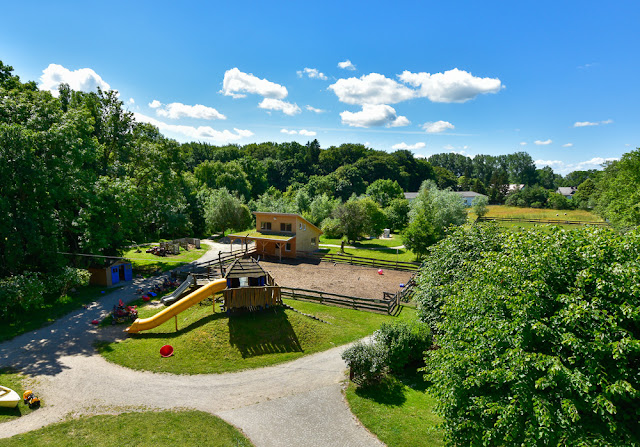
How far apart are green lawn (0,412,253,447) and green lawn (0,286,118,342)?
10670mm

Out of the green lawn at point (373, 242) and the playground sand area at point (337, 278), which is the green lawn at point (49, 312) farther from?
the green lawn at point (373, 242)

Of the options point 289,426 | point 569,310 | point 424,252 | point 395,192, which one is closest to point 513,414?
point 569,310

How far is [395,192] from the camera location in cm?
8056

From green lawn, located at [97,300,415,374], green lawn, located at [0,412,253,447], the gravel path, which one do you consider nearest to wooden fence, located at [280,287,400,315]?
green lawn, located at [97,300,415,374]

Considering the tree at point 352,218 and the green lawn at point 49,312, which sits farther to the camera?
the tree at point 352,218

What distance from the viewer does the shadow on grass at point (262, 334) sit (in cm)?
1731

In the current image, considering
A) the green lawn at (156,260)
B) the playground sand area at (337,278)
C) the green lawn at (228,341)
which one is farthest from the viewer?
the green lawn at (156,260)

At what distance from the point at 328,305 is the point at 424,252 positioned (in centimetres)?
1969

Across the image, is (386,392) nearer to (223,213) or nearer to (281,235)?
(281,235)

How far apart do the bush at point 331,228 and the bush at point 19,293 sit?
37125mm

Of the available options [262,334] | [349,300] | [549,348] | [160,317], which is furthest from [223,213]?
[549,348]

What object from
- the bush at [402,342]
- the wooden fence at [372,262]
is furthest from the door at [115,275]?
the bush at [402,342]

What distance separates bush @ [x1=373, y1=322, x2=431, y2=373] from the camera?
51.1ft

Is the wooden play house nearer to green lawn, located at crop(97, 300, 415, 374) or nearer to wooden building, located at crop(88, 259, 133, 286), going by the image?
green lawn, located at crop(97, 300, 415, 374)
